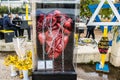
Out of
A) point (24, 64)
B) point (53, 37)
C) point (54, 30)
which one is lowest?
point (24, 64)

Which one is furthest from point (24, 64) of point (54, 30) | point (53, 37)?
point (54, 30)

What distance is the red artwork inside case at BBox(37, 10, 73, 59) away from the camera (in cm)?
405

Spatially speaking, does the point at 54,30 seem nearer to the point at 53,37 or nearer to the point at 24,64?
the point at 53,37

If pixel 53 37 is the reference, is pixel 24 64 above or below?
below

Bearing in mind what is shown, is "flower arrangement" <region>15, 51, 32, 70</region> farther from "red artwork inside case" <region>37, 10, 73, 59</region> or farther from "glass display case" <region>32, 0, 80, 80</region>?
"red artwork inside case" <region>37, 10, 73, 59</region>

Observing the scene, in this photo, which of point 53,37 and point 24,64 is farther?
point 24,64

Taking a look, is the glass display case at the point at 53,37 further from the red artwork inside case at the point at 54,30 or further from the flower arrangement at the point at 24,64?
the flower arrangement at the point at 24,64

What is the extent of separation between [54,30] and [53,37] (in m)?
0.15

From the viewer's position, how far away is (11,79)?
5.06 metres

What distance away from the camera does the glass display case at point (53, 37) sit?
403cm

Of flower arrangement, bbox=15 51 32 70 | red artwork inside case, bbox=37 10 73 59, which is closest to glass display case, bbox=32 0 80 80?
red artwork inside case, bbox=37 10 73 59

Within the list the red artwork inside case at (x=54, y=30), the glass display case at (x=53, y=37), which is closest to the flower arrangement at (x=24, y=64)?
the glass display case at (x=53, y=37)

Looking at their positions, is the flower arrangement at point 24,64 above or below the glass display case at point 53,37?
below

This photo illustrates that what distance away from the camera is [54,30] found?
410 cm
